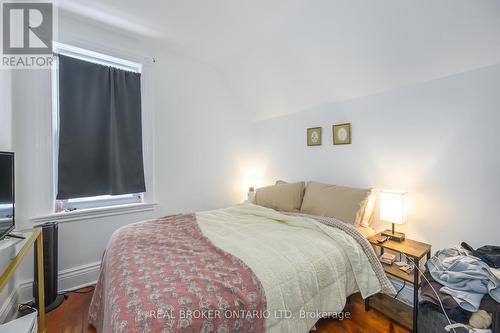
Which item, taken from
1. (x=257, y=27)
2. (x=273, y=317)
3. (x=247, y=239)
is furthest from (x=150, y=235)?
(x=257, y=27)

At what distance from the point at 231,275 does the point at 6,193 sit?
147 centimetres

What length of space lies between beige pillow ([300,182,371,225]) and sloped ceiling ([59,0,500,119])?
1060 millimetres

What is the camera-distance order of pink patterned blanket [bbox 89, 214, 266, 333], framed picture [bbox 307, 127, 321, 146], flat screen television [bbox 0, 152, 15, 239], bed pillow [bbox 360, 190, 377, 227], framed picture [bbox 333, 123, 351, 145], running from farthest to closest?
framed picture [bbox 307, 127, 321, 146] → framed picture [bbox 333, 123, 351, 145] → bed pillow [bbox 360, 190, 377, 227] → flat screen television [bbox 0, 152, 15, 239] → pink patterned blanket [bbox 89, 214, 266, 333]

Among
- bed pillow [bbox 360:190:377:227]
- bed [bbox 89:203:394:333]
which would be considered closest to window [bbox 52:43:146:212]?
bed [bbox 89:203:394:333]

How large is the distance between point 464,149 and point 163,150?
2961 millimetres

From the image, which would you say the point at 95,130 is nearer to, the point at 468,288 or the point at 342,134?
the point at 342,134

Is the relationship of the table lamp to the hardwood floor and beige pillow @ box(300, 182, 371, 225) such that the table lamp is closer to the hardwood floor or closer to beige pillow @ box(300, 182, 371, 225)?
beige pillow @ box(300, 182, 371, 225)

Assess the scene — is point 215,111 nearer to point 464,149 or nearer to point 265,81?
point 265,81

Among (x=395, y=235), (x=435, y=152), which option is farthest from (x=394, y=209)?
(x=435, y=152)

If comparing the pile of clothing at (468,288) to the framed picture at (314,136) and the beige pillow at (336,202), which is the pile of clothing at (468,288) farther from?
the framed picture at (314,136)

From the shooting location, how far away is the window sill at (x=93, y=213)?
202 cm

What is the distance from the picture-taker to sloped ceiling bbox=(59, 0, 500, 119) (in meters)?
1.57

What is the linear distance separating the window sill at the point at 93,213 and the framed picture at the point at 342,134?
2321mm

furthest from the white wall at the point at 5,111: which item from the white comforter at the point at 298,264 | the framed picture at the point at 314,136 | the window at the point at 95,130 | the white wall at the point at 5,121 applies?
the framed picture at the point at 314,136
